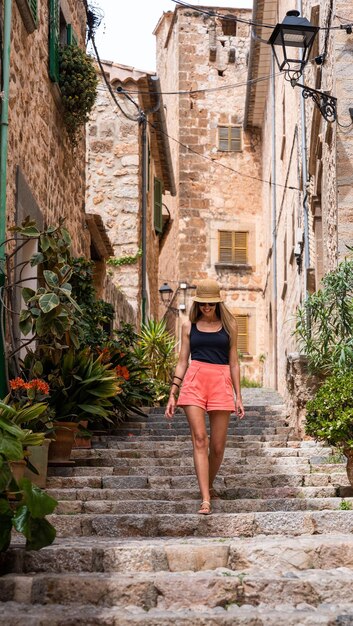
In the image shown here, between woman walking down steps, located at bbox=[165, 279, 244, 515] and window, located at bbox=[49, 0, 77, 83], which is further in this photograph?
window, located at bbox=[49, 0, 77, 83]

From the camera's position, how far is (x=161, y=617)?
4785mm

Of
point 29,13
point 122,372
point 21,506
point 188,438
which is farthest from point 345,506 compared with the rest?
point 29,13

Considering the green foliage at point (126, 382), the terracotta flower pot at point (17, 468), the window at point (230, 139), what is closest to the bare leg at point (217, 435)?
the terracotta flower pot at point (17, 468)

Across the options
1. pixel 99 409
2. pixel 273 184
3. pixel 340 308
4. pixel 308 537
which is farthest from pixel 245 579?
pixel 273 184

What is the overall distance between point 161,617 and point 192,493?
3.10 meters

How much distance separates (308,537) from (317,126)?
26.8ft

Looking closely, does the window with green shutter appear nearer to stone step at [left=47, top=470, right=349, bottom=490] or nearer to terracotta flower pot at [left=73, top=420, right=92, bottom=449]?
terracotta flower pot at [left=73, top=420, right=92, bottom=449]

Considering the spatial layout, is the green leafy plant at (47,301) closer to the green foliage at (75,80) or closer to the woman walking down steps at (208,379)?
the woman walking down steps at (208,379)

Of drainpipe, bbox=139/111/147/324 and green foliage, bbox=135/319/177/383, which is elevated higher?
drainpipe, bbox=139/111/147/324

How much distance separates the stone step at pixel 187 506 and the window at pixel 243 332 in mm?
21515

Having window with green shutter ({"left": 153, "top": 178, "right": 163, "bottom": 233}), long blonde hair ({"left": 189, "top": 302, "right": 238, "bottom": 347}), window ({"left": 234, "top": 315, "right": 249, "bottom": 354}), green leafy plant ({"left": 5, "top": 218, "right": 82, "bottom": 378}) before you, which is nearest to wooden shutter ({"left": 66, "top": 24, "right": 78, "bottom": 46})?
green leafy plant ({"left": 5, "top": 218, "right": 82, "bottom": 378})

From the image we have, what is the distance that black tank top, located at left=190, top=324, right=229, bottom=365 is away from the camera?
7559mm

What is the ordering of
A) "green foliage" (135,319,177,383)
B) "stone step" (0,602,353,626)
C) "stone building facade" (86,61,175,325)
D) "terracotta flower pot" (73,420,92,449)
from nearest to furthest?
"stone step" (0,602,353,626), "terracotta flower pot" (73,420,92,449), "green foliage" (135,319,177,383), "stone building facade" (86,61,175,325)

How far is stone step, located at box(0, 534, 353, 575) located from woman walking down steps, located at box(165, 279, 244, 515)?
4.54ft
